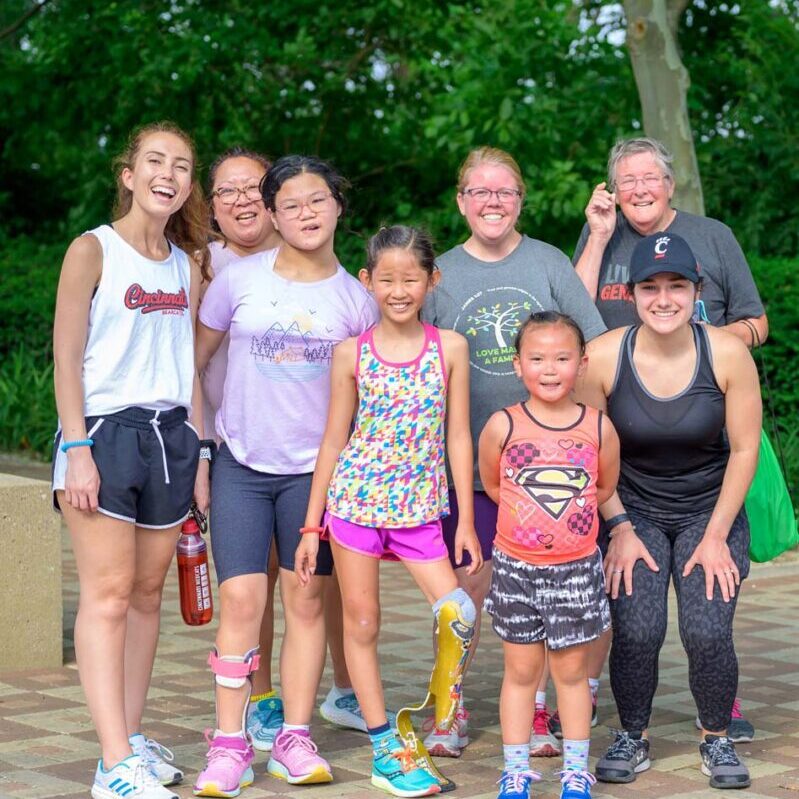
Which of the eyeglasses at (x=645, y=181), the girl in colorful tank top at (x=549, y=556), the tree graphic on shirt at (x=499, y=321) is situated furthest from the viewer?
the eyeglasses at (x=645, y=181)

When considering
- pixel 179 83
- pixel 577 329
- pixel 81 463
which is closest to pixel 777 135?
pixel 179 83

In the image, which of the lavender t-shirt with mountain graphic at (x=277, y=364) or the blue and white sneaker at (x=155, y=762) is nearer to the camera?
the blue and white sneaker at (x=155, y=762)

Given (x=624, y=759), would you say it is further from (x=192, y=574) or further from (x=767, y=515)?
(x=192, y=574)

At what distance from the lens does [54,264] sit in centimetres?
1661

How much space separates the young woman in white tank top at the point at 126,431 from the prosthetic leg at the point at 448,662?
2.62 feet

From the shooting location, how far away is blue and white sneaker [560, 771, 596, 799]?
4.28 m

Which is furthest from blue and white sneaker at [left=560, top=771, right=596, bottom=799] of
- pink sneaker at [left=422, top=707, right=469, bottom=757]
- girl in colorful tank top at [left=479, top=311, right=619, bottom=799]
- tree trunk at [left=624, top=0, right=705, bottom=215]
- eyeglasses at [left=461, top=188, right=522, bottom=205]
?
tree trunk at [left=624, top=0, right=705, bottom=215]

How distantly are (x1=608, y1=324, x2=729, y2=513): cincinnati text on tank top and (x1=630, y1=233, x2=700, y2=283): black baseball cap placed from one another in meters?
0.23

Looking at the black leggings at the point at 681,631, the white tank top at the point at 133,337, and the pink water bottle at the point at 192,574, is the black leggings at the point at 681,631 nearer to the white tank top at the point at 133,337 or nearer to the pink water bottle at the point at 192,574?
the pink water bottle at the point at 192,574

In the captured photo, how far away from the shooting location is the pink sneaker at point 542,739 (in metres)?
4.94

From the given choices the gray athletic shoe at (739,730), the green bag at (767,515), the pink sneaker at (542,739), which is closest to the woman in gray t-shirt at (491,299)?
the pink sneaker at (542,739)

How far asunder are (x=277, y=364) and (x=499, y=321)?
79cm

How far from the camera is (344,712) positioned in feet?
17.4

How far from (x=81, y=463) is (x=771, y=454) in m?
2.44
